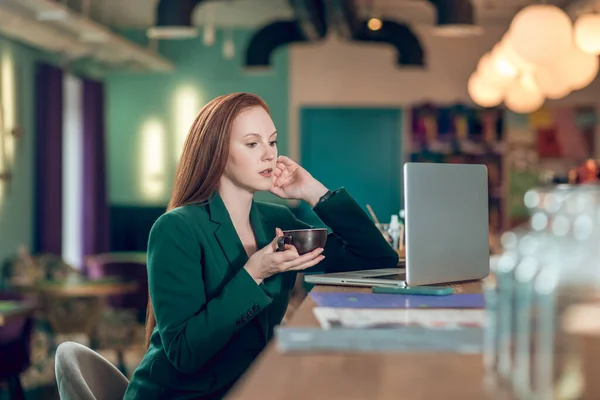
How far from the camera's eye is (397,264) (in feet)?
8.77

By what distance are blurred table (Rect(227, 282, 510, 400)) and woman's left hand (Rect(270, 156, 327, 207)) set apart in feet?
3.71

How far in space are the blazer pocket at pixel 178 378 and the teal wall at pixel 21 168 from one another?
6.60m

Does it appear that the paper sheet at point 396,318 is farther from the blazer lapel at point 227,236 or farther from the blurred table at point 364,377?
the blazer lapel at point 227,236

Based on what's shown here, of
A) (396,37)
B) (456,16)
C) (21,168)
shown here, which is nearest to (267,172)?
(456,16)

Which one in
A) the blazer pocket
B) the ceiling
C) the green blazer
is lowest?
the blazer pocket

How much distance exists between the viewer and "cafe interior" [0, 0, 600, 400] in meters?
1.41

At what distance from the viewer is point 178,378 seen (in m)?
1.99

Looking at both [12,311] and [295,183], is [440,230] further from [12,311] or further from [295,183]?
[12,311]

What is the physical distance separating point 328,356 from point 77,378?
0.66 m

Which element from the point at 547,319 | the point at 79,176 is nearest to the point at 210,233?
the point at 547,319

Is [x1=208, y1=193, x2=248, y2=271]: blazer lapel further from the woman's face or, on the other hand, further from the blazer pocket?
the blazer pocket

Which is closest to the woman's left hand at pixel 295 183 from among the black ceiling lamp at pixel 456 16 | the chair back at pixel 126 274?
the black ceiling lamp at pixel 456 16

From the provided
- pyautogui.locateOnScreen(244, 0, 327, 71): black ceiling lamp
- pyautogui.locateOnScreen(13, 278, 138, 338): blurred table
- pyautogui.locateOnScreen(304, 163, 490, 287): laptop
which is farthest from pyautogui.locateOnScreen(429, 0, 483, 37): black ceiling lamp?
pyautogui.locateOnScreen(304, 163, 490, 287): laptop

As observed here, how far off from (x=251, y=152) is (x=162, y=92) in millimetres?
9133
